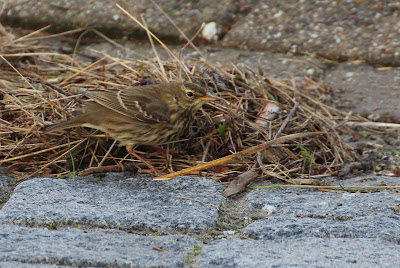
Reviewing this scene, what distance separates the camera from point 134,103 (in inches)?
164

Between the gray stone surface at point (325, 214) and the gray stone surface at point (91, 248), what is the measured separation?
42cm

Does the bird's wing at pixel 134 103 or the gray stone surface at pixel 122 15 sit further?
the gray stone surface at pixel 122 15

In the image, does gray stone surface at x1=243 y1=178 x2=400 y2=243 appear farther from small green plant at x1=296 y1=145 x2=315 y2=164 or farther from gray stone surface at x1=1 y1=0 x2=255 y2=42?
gray stone surface at x1=1 y1=0 x2=255 y2=42

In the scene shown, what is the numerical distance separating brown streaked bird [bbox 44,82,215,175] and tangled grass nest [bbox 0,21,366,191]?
3.5 inches

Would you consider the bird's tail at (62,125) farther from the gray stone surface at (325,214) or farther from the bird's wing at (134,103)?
the gray stone surface at (325,214)

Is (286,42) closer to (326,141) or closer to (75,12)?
(326,141)

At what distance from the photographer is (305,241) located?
8.16 ft

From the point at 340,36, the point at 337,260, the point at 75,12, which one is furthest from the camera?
the point at 75,12

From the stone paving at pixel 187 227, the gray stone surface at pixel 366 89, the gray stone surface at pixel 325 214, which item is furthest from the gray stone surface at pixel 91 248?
the gray stone surface at pixel 366 89

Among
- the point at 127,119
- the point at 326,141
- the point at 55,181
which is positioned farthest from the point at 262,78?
the point at 55,181

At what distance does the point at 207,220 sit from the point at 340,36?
113 inches

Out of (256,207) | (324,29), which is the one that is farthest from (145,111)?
(324,29)

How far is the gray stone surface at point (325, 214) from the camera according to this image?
2572mm

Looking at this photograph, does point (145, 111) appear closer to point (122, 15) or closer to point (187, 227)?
point (122, 15)
